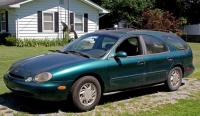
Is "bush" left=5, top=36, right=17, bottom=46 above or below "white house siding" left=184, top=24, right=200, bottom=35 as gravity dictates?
below

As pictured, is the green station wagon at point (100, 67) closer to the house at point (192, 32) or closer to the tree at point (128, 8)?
the tree at point (128, 8)

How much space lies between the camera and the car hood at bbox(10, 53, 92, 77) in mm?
7443

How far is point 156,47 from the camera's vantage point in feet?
30.9

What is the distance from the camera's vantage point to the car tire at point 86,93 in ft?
24.6

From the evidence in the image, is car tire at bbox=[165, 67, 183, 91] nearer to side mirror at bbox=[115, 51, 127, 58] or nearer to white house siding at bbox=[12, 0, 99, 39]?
side mirror at bbox=[115, 51, 127, 58]

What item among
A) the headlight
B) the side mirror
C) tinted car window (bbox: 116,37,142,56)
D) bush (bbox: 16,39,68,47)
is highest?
tinted car window (bbox: 116,37,142,56)

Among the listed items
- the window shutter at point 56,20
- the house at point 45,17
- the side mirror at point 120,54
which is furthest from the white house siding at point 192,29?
the side mirror at point 120,54

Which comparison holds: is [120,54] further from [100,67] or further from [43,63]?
[43,63]

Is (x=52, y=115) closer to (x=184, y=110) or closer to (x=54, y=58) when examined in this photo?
(x=54, y=58)

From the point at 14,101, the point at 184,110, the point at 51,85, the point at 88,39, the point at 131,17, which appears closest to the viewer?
the point at 51,85

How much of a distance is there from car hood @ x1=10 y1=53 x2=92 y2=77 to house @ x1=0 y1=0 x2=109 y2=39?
18752 mm

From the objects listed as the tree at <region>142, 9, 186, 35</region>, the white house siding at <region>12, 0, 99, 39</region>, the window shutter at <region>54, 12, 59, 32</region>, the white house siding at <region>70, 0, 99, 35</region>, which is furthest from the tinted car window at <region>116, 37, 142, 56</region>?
the tree at <region>142, 9, 186, 35</region>

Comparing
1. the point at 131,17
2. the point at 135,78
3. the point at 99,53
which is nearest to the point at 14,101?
the point at 99,53

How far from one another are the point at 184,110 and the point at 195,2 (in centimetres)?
3116
